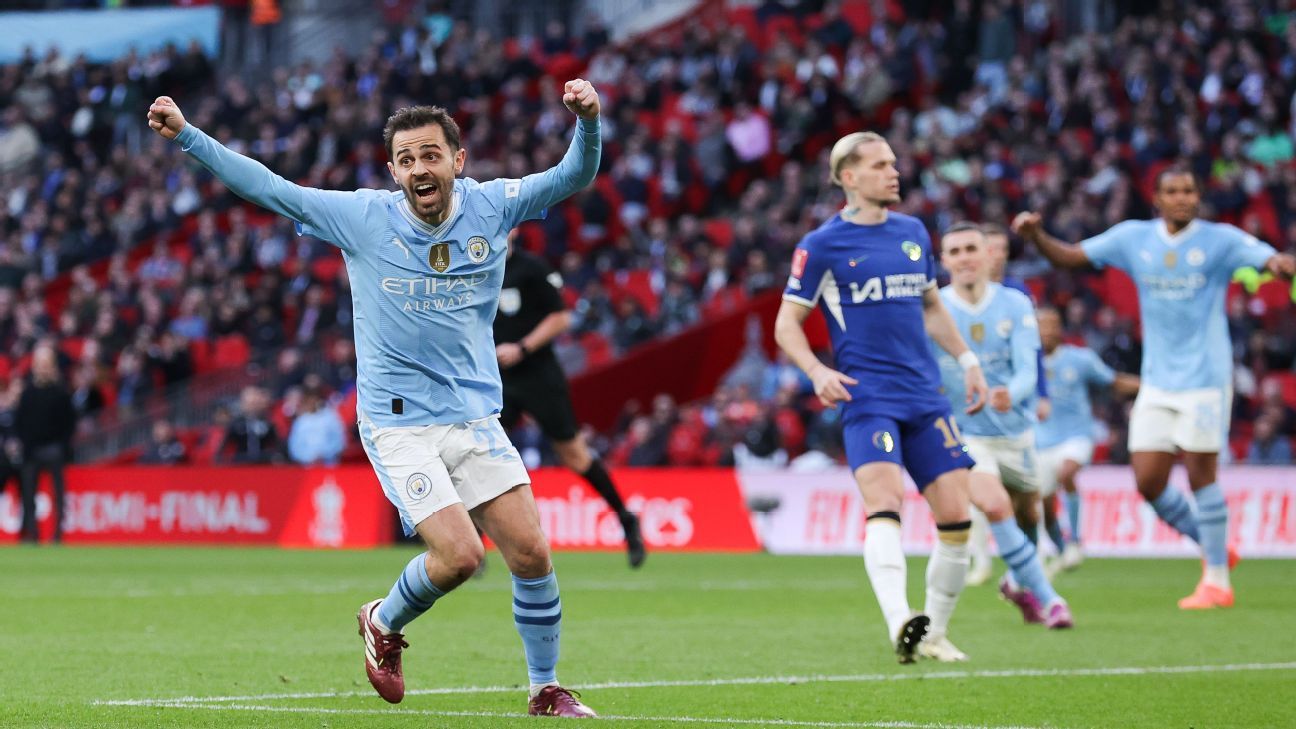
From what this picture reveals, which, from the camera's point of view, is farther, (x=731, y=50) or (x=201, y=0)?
(x=201, y=0)

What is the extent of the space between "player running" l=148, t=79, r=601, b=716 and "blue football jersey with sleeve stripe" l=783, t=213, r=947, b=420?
2.18 m

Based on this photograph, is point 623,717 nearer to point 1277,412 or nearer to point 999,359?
point 999,359

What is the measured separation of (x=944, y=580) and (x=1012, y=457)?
2769 millimetres

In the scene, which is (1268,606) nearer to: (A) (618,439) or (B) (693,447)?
(B) (693,447)

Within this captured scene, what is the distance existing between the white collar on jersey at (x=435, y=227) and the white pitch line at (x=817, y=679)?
185cm

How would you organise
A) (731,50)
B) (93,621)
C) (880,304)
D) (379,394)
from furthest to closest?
1. (731,50)
2. (93,621)
3. (880,304)
4. (379,394)

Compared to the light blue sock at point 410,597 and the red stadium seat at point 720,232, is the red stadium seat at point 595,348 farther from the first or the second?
the light blue sock at point 410,597

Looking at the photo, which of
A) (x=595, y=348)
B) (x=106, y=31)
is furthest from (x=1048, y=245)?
(x=106, y=31)

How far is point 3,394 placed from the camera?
1088 inches

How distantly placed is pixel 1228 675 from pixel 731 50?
74.0 feet

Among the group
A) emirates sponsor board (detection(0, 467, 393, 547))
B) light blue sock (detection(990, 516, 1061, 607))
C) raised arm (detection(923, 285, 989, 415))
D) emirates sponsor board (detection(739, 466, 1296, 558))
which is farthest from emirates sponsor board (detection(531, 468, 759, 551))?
raised arm (detection(923, 285, 989, 415))

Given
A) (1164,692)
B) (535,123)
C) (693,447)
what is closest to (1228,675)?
(1164,692)

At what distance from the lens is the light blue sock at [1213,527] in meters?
12.2

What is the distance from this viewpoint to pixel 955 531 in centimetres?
896
